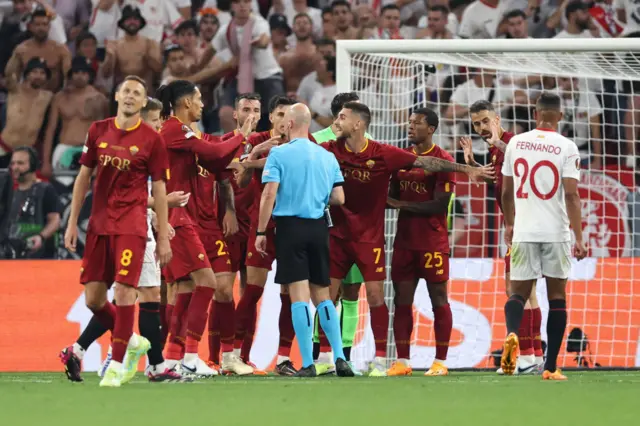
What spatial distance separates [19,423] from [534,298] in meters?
5.92

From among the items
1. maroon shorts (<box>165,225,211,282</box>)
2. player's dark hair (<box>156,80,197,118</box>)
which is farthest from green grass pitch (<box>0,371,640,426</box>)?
player's dark hair (<box>156,80,197,118</box>)

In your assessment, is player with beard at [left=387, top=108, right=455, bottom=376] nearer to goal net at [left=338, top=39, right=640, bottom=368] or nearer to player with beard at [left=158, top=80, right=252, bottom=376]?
goal net at [left=338, top=39, right=640, bottom=368]

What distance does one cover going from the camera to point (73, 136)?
1508cm

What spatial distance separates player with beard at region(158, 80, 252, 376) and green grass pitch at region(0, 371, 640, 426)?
0.67 metres

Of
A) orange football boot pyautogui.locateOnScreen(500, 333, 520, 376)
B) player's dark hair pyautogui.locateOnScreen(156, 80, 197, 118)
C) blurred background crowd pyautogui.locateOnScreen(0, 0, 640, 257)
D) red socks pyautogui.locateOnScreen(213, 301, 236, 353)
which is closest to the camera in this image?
orange football boot pyautogui.locateOnScreen(500, 333, 520, 376)

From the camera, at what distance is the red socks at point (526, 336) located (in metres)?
9.84

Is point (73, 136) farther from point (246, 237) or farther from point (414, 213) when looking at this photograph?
point (414, 213)

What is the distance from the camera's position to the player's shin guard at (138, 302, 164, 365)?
8.19 metres

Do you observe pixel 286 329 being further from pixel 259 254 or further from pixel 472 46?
pixel 472 46

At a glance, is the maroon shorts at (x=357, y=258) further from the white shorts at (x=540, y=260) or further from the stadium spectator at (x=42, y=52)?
the stadium spectator at (x=42, y=52)

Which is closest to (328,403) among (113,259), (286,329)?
(113,259)

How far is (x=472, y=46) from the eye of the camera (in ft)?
35.4

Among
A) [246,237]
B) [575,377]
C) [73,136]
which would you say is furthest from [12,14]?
[575,377]

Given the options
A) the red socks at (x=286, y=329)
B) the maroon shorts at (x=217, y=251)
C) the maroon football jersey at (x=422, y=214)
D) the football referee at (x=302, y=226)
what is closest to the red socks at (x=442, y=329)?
the maroon football jersey at (x=422, y=214)
